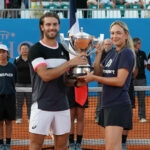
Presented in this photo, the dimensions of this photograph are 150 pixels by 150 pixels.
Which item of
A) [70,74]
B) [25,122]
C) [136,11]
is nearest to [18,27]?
[136,11]

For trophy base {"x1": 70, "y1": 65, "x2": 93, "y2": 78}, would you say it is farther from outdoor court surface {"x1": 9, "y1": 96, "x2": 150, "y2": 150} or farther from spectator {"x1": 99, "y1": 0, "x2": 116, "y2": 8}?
spectator {"x1": 99, "y1": 0, "x2": 116, "y2": 8}

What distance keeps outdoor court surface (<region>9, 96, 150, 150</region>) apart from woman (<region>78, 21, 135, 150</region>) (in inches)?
124

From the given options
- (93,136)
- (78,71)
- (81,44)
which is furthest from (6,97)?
(78,71)

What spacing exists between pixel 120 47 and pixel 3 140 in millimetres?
3637

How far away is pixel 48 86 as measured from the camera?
21.2 feet

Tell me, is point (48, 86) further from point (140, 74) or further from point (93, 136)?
point (140, 74)

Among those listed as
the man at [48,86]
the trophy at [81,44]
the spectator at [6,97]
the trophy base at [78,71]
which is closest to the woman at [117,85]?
the trophy base at [78,71]

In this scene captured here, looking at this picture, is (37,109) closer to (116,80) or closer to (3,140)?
(116,80)

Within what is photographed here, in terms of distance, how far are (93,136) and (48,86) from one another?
439 centimetres

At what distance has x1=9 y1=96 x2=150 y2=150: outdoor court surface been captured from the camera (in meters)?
9.80

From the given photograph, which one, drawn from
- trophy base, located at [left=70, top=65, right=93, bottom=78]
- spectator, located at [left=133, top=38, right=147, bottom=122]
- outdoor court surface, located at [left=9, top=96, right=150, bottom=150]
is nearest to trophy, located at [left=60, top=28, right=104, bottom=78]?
trophy base, located at [left=70, top=65, right=93, bottom=78]

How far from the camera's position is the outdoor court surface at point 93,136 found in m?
9.80

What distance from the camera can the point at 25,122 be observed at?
1217 cm

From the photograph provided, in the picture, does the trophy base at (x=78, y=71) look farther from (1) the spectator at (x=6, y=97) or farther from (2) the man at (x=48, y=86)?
(1) the spectator at (x=6, y=97)
